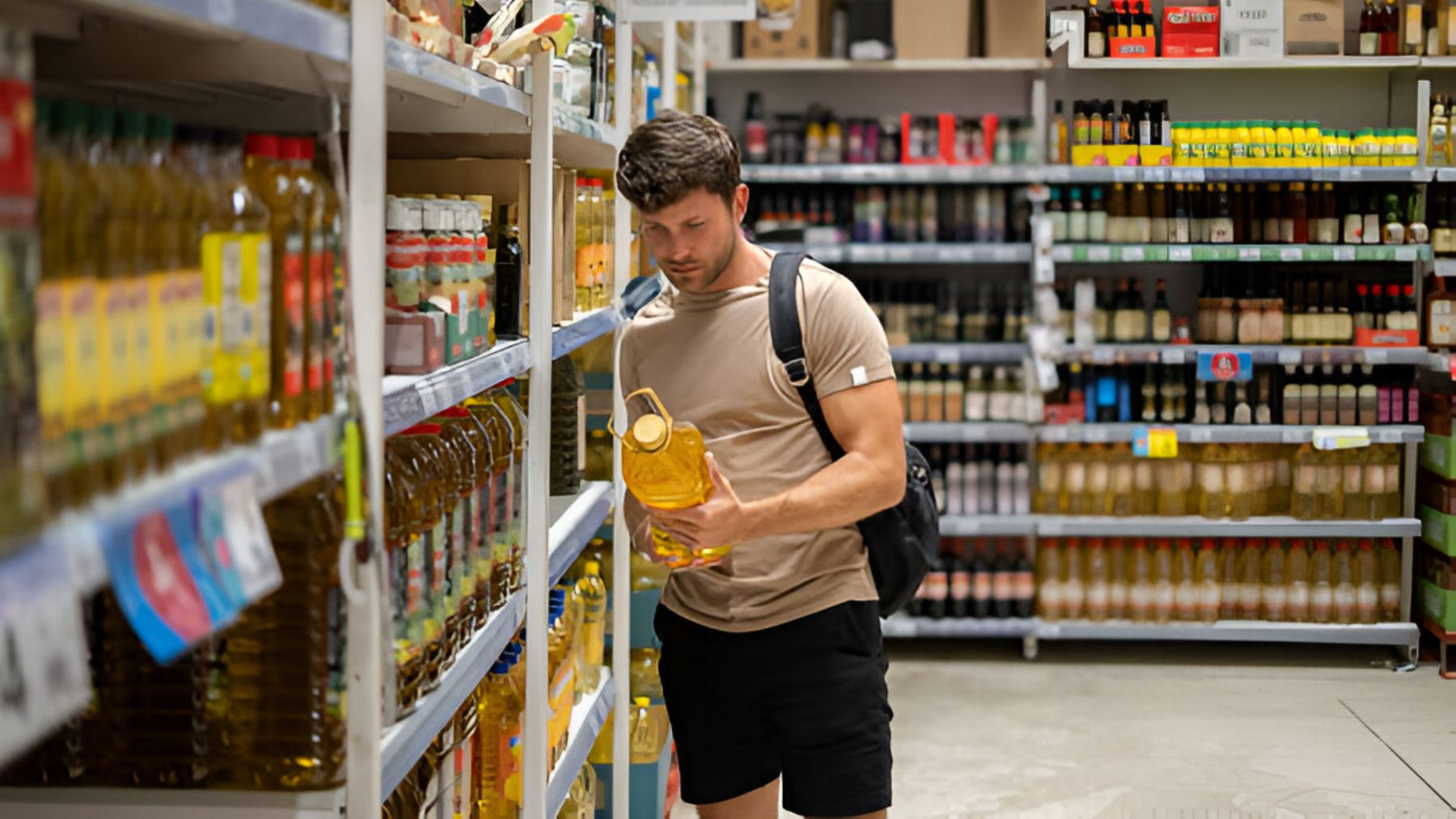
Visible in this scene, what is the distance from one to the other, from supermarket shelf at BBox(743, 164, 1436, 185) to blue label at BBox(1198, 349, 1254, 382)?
2.36 ft

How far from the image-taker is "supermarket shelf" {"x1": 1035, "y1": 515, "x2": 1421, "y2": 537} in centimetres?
630

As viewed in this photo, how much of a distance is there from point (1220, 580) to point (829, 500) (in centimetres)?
470

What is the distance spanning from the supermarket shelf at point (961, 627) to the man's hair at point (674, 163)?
4.18m

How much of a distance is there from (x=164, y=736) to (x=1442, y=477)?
6014 mm

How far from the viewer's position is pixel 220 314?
1.19 m

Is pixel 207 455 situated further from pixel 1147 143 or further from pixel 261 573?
pixel 1147 143

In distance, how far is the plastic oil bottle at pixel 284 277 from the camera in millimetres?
1304

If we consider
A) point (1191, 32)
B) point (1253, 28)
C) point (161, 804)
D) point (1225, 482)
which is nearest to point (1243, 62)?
point (1253, 28)

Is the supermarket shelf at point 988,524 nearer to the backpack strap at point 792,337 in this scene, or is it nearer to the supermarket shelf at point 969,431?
the supermarket shelf at point 969,431

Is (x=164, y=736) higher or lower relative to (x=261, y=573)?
lower

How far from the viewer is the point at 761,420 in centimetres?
247

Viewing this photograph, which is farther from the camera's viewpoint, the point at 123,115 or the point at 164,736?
the point at 164,736

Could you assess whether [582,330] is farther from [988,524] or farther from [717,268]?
[988,524]

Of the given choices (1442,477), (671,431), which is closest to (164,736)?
(671,431)
